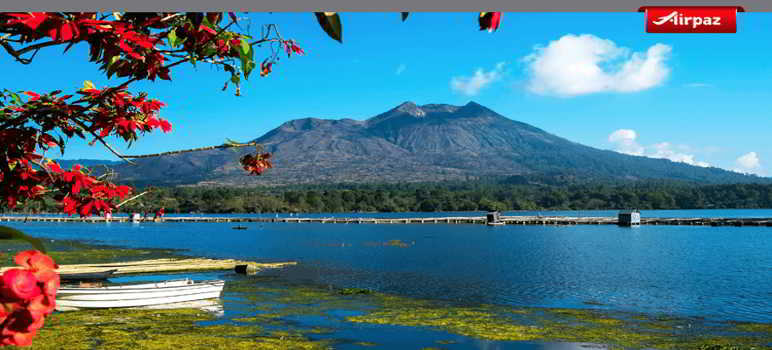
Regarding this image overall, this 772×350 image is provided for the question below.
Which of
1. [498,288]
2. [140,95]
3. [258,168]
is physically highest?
[140,95]

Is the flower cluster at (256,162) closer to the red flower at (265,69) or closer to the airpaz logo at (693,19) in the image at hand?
the red flower at (265,69)

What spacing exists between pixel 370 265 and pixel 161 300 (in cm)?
3045

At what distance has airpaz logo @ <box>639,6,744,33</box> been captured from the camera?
13.6ft

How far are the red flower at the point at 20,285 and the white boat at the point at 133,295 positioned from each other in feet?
83.3

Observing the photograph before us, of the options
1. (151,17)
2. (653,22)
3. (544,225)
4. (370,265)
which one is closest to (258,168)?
(151,17)

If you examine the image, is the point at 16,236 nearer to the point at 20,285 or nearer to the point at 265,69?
the point at 20,285

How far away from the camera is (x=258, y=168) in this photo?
5.96m

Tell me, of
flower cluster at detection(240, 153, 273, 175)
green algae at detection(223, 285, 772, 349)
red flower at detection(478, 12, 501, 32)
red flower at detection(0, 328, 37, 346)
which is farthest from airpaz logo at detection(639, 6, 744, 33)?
green algae at detection(223, 285, 772, 349)

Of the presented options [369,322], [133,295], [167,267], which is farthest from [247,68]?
[167,267]

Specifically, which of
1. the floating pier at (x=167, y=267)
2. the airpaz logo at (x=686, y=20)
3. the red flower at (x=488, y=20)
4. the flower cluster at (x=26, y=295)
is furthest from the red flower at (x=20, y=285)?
the floating pier at (x=167, y=267)

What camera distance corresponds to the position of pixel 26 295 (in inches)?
74.4

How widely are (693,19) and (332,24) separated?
302cm

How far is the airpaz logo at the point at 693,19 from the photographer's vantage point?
163 inches

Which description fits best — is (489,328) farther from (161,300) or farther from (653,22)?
(653,22)
